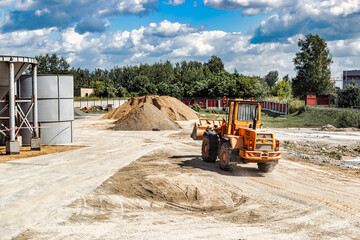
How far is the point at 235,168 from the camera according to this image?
1655 cm

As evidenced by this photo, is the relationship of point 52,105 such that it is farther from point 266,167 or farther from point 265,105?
point 265,105

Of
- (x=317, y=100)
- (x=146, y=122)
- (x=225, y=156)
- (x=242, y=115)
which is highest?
(x=317, y=100)

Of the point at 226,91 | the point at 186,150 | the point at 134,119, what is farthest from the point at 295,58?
the point at 186,150

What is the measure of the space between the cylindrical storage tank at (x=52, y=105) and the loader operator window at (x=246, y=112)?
14210 mm

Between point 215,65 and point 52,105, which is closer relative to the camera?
point 52,105

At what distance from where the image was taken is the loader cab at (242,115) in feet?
50.4

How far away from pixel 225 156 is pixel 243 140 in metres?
1.09

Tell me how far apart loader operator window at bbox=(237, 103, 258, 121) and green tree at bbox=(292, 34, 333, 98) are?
56230 millimetres

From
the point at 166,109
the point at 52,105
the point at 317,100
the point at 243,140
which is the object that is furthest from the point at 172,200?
the point at 317,100

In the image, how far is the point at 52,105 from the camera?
24.6m

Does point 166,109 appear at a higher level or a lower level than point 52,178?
higher

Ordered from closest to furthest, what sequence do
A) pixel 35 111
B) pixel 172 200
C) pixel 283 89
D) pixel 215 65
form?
pixel 172 200 < pixel 35 111 < pixel 283 89 < pixel 215 65

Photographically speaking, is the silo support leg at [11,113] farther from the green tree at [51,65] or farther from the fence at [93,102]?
the green tree at [51,65]

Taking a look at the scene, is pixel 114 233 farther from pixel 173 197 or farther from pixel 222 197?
pixel 222 197
